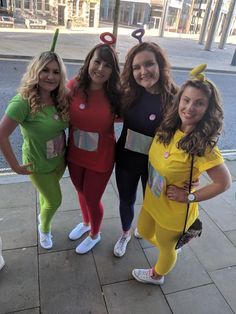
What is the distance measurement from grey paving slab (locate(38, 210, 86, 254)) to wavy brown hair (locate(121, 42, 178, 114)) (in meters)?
1.48

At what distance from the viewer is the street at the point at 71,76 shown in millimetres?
5188

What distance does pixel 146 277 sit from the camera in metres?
2.33

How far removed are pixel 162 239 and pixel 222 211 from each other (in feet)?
5.52

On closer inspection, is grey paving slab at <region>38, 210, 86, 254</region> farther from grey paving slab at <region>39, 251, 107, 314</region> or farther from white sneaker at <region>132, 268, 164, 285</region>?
white sneaker at <region>132, 268, 164, 285</region>

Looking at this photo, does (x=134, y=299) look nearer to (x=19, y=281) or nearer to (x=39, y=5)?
(x=19, y=281)

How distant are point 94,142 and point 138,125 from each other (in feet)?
1.22

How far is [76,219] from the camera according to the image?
2996 millimetres

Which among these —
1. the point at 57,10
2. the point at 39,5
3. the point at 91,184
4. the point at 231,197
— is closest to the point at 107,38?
the point at 91,184

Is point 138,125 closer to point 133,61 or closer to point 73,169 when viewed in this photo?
point 133,61

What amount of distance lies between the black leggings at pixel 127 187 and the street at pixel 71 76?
2.11 m

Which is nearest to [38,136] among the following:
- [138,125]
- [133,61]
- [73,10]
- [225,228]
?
[138,125]

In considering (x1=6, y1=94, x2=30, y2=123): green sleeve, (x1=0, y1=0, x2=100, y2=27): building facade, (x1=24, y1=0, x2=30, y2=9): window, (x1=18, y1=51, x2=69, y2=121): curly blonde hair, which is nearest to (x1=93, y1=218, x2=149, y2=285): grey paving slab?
(x1=18, y1=51, x2=69, y2=121): curly blonde hair

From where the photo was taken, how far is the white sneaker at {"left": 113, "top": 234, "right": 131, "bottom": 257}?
260cm

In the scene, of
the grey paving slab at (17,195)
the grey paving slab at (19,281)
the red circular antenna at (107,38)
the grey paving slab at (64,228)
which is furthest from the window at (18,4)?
the grey paving slab at (19,281)
